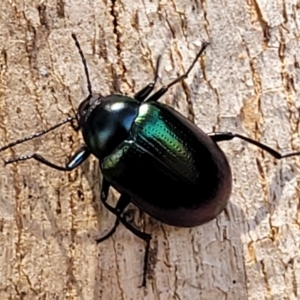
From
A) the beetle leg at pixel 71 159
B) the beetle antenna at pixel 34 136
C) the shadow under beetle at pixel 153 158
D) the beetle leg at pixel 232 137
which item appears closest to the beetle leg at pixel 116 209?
the shadow under beetle at pixel 153 158

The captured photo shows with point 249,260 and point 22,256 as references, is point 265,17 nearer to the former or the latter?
point 249,260

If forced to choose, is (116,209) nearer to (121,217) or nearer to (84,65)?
(121,217)

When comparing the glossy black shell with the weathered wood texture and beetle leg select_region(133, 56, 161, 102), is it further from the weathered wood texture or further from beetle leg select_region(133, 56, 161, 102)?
the weathered wood texture

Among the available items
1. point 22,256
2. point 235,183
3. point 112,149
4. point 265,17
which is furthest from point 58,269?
point 265,17

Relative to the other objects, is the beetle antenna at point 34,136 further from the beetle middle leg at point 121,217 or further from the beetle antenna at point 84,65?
the beetle middle leg at point 121,217

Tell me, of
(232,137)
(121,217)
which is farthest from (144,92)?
(121,217)

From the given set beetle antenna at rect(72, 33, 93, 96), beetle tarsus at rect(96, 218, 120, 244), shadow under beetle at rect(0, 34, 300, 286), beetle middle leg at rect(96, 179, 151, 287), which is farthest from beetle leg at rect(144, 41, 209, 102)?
beetle tarsus at rect(96, 218, 120, 244)

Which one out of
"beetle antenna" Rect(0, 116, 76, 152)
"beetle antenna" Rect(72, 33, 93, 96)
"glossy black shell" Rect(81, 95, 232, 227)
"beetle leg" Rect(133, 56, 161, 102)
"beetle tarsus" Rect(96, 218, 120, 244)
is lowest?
"beetle tarsus" Rect(96, 218, 120, 244)
